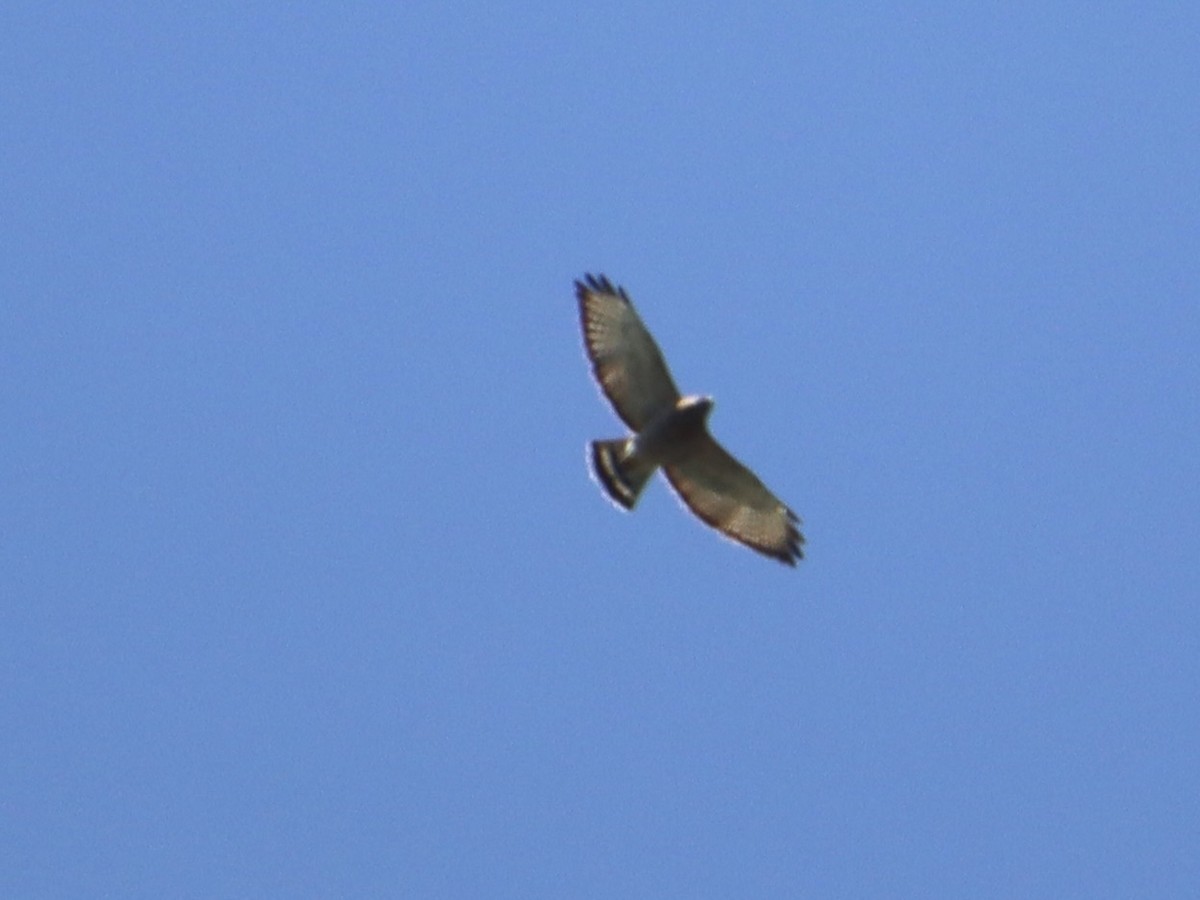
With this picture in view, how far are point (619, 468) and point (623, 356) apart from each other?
83 centimetres

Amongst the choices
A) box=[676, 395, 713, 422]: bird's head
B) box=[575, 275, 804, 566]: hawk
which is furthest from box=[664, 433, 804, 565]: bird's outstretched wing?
box=[676, 395, 713, 422]: bird's head

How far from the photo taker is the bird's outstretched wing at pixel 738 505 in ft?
61.6

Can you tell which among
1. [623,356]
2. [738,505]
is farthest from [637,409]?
[738,505]

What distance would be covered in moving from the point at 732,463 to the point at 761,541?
89cm

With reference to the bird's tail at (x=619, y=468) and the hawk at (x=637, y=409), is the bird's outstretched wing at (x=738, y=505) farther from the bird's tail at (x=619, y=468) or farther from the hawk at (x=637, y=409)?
the bird's tail at (x=619, y=468)

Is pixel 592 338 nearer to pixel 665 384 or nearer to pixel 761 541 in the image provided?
pixel 665 384

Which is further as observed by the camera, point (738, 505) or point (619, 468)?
point (738, 505)

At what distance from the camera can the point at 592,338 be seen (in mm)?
18578

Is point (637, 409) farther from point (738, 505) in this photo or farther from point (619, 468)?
point (738, 505)

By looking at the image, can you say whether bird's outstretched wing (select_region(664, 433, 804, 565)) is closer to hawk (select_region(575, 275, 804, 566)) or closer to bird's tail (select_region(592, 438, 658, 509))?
hawk (select_region(575, 275, 804, 566))

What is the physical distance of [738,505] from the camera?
62.7 feet

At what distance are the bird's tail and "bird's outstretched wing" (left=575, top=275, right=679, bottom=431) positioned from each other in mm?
210

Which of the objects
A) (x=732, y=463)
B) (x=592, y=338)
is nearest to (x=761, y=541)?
(x=732, y=463)

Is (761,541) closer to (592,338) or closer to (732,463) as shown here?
(732,463)
